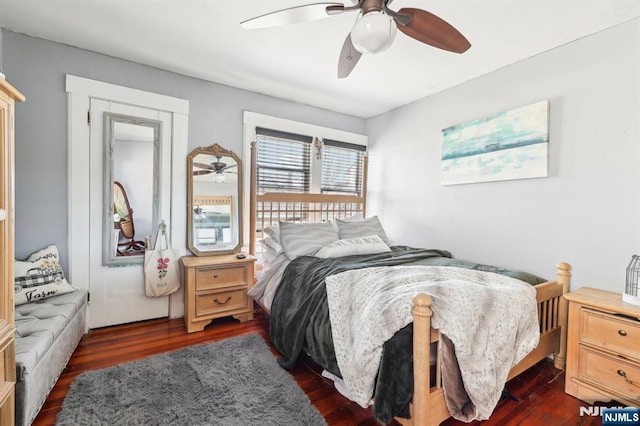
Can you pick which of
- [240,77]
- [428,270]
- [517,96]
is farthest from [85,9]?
[517,96]

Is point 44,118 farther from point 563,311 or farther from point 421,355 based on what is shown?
point 563,311

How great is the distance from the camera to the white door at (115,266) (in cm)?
253

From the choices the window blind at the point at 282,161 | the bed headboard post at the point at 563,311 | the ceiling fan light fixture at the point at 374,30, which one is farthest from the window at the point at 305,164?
the bed headboard post at the point at 563,311

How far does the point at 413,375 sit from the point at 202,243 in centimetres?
239

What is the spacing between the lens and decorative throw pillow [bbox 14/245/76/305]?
6.57 feet

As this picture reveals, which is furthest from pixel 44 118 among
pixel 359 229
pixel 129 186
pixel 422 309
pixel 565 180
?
pixel 565 180

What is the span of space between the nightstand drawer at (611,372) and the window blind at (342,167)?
113 inches

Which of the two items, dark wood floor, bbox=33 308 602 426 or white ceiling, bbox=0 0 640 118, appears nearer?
dark wood floor, bbox=33 308 602 426

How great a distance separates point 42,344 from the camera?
5.02 ft

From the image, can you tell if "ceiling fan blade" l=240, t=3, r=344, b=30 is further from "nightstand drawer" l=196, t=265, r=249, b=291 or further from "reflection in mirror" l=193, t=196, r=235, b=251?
"nightstand drawer" l=196, t=265, r=249, b=291

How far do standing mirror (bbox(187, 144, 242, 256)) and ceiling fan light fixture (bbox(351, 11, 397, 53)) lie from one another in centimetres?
212

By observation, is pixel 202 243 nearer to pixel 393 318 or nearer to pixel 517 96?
pixel 393 318

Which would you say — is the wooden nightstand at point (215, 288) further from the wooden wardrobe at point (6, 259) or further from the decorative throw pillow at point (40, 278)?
the wooden wardrobe at point (6, 259)

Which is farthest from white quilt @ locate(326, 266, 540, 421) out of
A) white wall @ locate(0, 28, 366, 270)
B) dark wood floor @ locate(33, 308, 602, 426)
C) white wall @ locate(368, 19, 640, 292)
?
white wall @ locate(0, 28, 366, 270)
